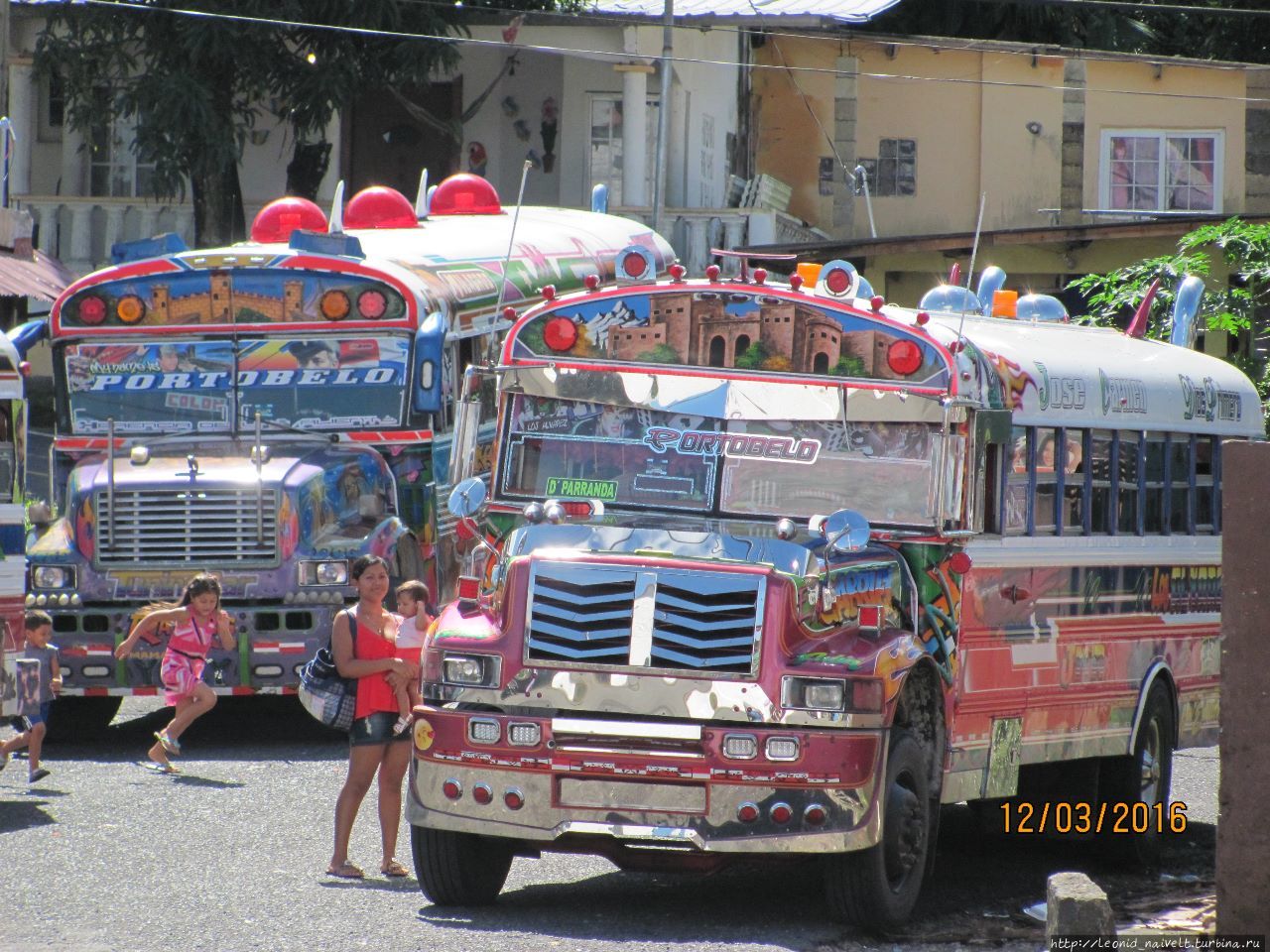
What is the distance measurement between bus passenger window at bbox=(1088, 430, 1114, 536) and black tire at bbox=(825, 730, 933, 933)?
2.41m

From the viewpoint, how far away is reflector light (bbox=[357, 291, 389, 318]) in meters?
13.8

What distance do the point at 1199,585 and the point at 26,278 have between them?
12424mm

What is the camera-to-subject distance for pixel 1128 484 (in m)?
11.0

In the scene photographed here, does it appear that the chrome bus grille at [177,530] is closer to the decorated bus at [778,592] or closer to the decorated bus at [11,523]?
the decorated bus at [11,523]

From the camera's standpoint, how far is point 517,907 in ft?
28.7

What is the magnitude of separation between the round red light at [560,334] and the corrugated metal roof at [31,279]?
9582 mm

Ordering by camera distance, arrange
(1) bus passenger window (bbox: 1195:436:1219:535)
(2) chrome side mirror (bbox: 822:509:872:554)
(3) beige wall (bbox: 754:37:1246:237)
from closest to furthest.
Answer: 1. (2) chrome side mirror (bbox: 822:509:872:554)
2. (1) bus passenger window (bbox: 1195:436:1219:535)
3. (3) beige wall (bbox: 754:37:1246:237)

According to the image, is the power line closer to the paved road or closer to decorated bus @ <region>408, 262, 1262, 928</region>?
the paved road

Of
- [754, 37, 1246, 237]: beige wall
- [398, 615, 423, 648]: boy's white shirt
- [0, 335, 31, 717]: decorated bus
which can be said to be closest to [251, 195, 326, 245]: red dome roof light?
[0, 335, 31, 717]: decorated bus

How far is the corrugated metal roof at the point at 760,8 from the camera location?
28.3m

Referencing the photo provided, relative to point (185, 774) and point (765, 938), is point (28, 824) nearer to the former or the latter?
point (185, 774)

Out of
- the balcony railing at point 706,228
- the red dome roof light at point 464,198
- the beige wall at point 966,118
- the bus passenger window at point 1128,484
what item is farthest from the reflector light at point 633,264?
the beige wall at point 966,118

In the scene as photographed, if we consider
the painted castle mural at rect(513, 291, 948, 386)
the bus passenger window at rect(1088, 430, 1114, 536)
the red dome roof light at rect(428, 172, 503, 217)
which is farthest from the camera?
the red dome roof light at rect(428, 172, 503, 217)
